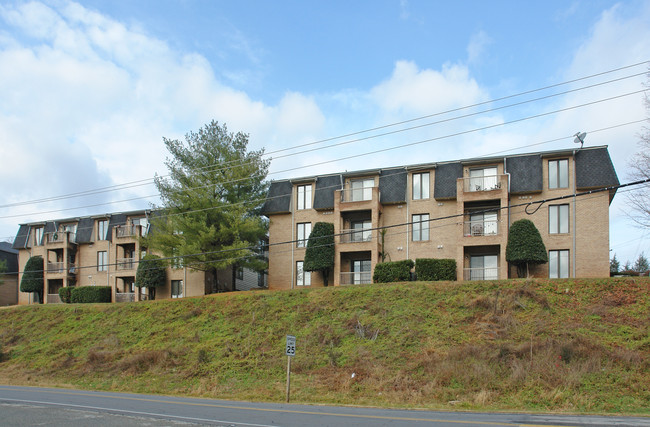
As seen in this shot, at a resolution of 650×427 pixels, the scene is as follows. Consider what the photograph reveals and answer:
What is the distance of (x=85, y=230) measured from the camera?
49.2 m

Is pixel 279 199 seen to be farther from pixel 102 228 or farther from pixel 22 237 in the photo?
pixel 22 237

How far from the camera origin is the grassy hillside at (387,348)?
18.5 meters

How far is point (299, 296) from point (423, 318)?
8.68 meters

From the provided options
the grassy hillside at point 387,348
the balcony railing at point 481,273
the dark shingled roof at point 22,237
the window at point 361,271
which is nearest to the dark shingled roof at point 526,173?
the balcony railing at point 481,273

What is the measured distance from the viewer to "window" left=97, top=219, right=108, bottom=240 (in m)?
48.4

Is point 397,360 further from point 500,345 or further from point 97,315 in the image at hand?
point 97,315

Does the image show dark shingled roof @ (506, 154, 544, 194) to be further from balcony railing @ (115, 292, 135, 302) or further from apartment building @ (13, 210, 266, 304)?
balcony railing @ (115, 292, 135, 302)

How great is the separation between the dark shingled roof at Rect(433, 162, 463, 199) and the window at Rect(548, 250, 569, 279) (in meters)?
7.13

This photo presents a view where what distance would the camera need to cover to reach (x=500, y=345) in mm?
21078

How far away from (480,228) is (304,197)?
13200 millimetres

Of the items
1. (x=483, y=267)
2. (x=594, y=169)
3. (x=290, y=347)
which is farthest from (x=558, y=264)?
(x=290, y=347)

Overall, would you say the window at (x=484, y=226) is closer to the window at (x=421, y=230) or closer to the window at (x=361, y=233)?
the window at (x=421, y=230)

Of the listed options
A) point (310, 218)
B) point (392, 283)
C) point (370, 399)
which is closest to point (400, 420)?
point (370, 399)

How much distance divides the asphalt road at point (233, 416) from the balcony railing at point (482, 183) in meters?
20.2
